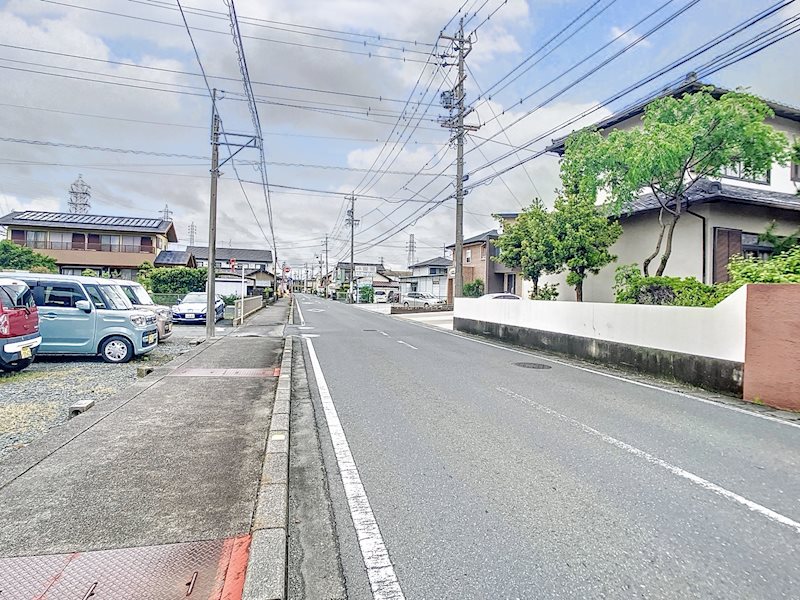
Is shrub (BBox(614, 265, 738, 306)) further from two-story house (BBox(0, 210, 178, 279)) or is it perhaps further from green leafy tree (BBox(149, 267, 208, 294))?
two-story house (BBox(0, 210, 178, 279))

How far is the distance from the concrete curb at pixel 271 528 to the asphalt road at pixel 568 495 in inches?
15.7

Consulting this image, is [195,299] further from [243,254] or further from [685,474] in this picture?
[243,254]

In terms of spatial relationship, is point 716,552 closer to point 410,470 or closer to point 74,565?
point 410,470

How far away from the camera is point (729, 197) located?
13023mm

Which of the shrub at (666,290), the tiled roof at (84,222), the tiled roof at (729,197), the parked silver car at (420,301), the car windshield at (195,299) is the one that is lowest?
the parked silver car at (420,301)

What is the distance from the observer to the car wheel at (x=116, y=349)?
34.8 ft

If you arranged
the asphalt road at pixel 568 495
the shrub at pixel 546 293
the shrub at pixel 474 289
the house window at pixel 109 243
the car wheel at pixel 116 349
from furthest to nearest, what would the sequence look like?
the house window at pixel 109 243 → the shrub at pixel 474 289 → the shrub at pixel 546 293 → the car wheel at pixel 116 349 → the asphalt road at pixel 568 495

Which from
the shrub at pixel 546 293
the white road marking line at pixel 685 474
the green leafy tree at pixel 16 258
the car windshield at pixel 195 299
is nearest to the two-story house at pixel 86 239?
the green leafy tree at pixel 16 258

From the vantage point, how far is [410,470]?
14.3 feet

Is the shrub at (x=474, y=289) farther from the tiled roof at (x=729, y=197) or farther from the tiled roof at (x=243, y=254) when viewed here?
the tiled roof at (x=243, y=254)

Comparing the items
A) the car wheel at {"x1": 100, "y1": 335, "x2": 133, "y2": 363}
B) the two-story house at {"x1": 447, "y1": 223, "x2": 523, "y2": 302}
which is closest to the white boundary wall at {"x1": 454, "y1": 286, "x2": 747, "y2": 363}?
the car wheel at {"x1": 100, "y1": 335, "x2": 133, "y2": 363}

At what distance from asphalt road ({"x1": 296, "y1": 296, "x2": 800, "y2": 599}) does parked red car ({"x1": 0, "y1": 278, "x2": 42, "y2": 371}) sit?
18.5 feet

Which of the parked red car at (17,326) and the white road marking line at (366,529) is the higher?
the parked red car at (17,326)

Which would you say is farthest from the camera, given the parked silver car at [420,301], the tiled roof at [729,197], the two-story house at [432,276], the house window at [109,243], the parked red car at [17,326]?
the two-story house at [432,276]
